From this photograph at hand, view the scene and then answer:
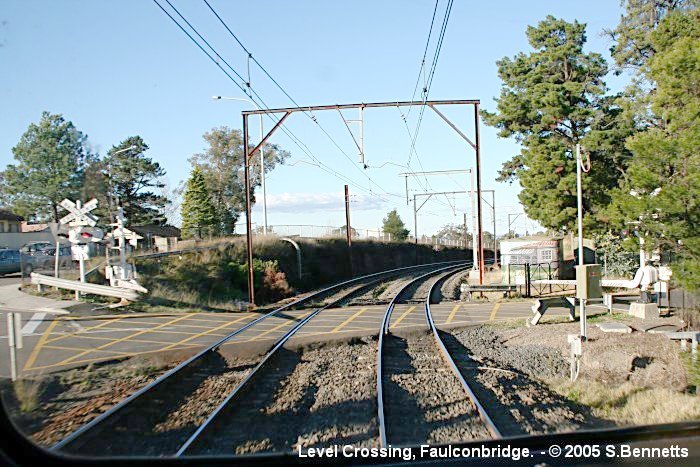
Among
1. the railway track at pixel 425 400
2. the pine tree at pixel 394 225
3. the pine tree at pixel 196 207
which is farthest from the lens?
the pine tree at pixel 394 225

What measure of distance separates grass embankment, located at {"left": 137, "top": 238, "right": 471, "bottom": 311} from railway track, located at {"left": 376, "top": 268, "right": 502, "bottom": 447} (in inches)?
420

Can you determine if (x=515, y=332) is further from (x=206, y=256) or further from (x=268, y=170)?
(x=268, y=170)

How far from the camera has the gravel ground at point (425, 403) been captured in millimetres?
6746

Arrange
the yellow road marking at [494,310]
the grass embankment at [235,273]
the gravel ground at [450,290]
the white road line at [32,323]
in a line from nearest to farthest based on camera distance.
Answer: the white road line at [32,323], the yellow road marking at [494,310], the grass embankment at [235,273], the gravel ground at [450,290]

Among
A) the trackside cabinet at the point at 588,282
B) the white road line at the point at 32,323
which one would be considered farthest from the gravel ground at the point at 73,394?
the trackside cabinet at the point at 588,282

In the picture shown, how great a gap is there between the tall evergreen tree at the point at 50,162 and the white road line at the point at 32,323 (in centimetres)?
266

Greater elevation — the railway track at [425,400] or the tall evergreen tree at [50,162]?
the tall evergreen tree at [50,162]

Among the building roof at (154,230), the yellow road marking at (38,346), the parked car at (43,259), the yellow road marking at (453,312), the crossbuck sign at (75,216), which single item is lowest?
the yellow road marking at (453,312)

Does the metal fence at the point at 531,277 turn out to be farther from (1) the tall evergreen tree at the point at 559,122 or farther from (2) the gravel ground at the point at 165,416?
(2) the gravel ground at the point at 165,416

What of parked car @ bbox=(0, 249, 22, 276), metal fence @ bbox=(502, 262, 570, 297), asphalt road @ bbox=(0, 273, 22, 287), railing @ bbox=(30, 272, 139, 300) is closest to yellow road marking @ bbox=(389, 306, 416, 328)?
metal fence @ bbox=(502, 262, 570, 297)

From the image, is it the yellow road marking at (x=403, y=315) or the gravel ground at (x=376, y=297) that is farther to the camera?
the gravel ground at (x=376, y=297)

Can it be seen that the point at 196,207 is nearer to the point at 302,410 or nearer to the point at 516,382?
the point at 516,382

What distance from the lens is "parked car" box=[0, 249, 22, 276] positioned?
31080 millimetres

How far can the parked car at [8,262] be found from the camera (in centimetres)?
3108
